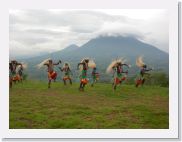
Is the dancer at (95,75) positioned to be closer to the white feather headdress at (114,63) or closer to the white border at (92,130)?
the white feather headdress at (114,63)

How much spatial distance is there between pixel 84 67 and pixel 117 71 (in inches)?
12.7

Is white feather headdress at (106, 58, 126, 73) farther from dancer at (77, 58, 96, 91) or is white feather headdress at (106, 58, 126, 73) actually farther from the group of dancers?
dancer at (77, 58, 96, 91)

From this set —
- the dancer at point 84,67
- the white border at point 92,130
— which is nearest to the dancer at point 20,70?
the white border at point 92,130

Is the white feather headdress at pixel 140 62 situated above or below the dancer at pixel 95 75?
above

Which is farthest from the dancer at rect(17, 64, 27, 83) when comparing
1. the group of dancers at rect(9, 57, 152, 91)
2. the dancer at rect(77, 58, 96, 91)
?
the dancer at rect(77, 58, 96, 91)

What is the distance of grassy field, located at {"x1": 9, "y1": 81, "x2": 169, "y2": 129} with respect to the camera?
211 inches

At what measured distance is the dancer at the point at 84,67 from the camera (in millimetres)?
5422

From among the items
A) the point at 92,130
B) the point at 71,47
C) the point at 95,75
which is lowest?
the point at 92,130

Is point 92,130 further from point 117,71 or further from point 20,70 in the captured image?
point 20,70

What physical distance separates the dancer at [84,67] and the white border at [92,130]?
47 centimetres

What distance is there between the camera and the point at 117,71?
5438 mm

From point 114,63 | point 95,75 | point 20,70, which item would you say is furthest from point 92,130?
point 20,70

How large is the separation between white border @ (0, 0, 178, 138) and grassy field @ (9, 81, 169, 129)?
49mm

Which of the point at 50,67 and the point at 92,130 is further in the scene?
the point at 50,67
